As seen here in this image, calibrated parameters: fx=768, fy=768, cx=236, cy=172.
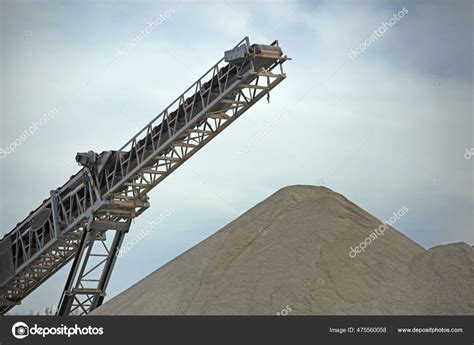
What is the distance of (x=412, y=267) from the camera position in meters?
17.6

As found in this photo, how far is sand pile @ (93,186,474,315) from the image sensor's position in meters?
16.1

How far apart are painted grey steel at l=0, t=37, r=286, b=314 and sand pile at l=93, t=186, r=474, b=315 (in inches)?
109

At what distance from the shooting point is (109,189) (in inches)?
872

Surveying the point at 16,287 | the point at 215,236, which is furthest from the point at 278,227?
the point at 16,287

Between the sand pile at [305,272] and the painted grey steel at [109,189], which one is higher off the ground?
the painted grey steel at [109,189]

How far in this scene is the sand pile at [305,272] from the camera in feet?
52.9

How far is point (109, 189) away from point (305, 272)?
760cm

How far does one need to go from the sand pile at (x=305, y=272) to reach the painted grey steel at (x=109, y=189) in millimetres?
2764

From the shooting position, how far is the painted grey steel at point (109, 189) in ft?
65.8

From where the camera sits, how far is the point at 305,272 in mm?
16844

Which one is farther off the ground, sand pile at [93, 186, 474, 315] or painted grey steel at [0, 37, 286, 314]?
painted grey steel at [0, 37, 286, 314]

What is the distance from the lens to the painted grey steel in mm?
20047
